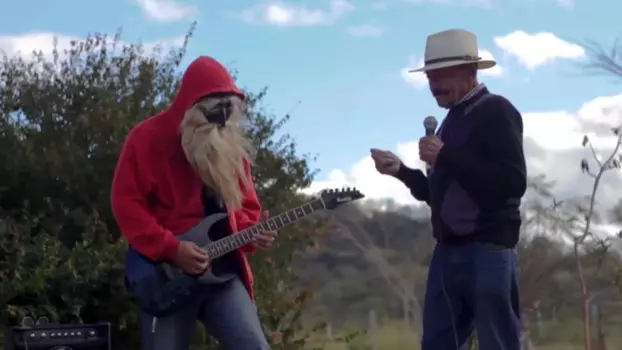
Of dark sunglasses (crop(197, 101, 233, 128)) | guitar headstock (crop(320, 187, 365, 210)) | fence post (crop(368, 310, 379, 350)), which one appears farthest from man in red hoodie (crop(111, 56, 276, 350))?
fence post (crop(368, 310, 379, 350))

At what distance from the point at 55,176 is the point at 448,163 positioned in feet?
11.6

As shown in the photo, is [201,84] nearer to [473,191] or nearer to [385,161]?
[385,161]

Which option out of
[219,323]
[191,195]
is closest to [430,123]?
[191,195]

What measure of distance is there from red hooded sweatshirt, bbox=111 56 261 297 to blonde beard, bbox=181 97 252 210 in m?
0.05

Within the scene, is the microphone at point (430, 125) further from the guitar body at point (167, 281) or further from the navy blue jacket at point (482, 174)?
the guitar body at point (167, 281)

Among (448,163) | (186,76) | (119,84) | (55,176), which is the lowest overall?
(448,163)

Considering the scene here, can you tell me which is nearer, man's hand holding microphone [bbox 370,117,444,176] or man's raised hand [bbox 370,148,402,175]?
man's hand holding microphone [bbox 370,117,444,176]

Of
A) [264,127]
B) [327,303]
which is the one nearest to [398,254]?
[327,303]

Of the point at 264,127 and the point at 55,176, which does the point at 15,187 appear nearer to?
the point at 55,176

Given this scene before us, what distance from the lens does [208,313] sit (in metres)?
4.32

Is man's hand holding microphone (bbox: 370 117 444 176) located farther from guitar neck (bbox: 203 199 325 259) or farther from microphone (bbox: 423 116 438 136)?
guitar neck (bbox: 203 199 325 259)

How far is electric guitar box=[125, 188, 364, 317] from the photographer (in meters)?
4.20

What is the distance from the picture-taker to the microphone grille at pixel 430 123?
4.04 meters

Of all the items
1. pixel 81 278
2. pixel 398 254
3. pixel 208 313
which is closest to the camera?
pixel 208 313
